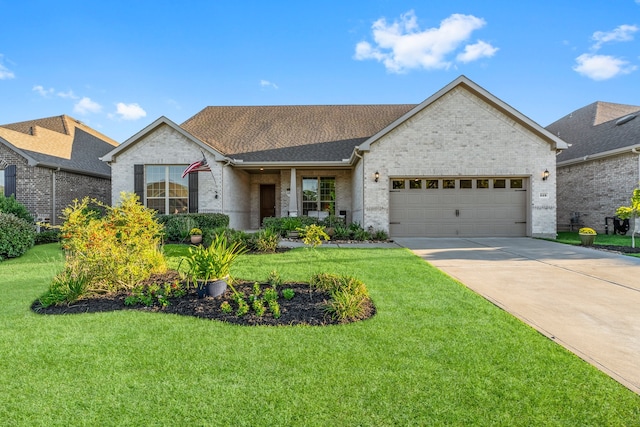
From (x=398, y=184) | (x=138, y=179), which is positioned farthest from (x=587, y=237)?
(x=138, y=179)

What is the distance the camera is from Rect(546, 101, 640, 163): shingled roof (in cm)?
1426

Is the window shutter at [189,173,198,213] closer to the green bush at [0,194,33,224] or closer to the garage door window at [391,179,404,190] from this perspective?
the green bush at [0,194,33,224]

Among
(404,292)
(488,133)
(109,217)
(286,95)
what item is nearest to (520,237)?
(488,133)

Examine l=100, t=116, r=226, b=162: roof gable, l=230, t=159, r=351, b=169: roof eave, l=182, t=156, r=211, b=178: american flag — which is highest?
l=100, t=116, r=226, b=162: roof gable

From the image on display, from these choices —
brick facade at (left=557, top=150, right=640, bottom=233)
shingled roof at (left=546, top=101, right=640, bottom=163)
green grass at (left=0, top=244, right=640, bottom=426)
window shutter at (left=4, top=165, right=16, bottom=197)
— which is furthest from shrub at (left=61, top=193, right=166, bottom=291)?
brick facade at (left=557, top=150, right=640, bottom=233)

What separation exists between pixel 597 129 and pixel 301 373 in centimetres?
2166

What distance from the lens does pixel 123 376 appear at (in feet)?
8.57

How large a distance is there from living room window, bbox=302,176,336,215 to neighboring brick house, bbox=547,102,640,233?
11718 millimetres

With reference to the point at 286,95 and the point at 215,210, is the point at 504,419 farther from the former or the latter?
the point at 286,95

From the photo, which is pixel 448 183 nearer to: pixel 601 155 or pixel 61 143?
pixel 601 155

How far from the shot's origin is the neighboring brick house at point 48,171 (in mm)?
13586

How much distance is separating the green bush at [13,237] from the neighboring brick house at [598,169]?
21.8 m

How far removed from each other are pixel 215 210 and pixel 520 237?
496 inches

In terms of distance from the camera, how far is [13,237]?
28.7 ft
